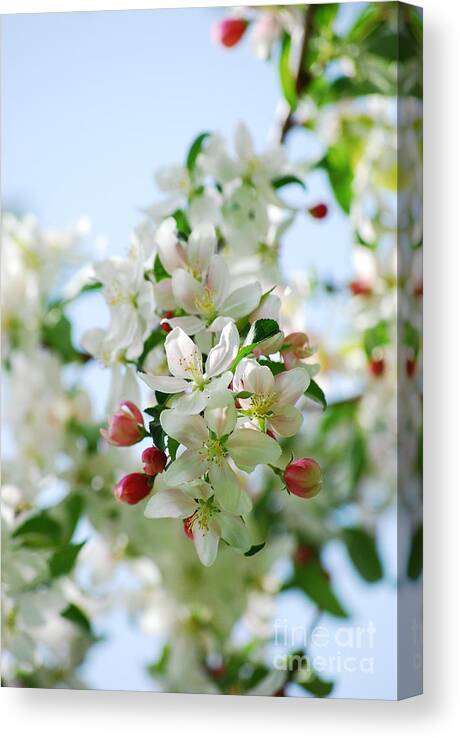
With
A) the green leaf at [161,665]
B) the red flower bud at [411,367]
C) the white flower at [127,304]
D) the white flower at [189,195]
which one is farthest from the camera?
the green leaf at [161,665]

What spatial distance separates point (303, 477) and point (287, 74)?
77 cm

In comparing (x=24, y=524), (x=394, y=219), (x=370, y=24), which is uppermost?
(x=370, y=24)

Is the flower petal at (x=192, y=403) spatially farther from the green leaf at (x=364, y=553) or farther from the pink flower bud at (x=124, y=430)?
the green leaf at (x=364, y=553)

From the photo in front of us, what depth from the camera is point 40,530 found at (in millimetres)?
1730

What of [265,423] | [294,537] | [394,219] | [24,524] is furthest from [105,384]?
[265,423]

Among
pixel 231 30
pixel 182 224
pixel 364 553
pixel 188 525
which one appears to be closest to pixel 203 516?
pixel 188 525

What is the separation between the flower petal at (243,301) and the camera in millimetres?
1143

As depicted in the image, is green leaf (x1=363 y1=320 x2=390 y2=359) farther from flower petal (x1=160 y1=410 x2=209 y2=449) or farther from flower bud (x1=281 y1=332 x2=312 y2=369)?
flower petal (x1=160 y1=410 x2=209 y2=449)

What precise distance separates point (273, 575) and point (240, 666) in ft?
0.46

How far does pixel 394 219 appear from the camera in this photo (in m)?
1.63

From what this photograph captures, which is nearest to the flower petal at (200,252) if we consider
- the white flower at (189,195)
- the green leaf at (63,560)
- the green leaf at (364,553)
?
the white flower at (189,195)

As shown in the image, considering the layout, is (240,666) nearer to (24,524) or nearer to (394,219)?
(24,524)

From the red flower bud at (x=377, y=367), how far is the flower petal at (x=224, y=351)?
2.13ft

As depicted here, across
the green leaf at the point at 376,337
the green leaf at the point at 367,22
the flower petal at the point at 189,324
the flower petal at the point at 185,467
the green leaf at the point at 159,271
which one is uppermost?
the green leaf at the point at 367,22
